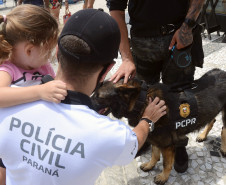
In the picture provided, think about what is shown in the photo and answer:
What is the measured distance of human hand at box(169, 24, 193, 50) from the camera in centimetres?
230

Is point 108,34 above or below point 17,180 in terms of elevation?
above

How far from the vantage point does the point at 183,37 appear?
7.65ft

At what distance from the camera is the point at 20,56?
1685 mm

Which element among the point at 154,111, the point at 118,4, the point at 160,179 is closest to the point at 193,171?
the point at 160,179

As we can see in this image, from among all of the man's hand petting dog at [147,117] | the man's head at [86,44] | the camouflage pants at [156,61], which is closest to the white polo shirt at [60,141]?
the man's head at [86,44]

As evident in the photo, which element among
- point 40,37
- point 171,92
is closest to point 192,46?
point 171,92

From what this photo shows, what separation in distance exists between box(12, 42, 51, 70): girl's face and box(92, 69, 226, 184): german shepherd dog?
0.60m

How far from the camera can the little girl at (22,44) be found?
1.49 m

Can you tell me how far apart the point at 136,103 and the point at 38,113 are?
117cm

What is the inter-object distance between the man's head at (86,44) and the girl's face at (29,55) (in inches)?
21.6

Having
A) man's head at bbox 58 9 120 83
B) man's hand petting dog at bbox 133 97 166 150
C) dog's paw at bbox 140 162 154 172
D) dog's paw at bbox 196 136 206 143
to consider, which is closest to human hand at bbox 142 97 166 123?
man's hand petting dog at bbox 133 97 166 150

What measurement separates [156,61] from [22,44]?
5.19ft

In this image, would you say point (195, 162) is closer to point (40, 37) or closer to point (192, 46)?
point (192, 46)

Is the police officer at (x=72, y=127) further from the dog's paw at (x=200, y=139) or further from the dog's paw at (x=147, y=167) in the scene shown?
the dog's paw at (x=200, y=139)
